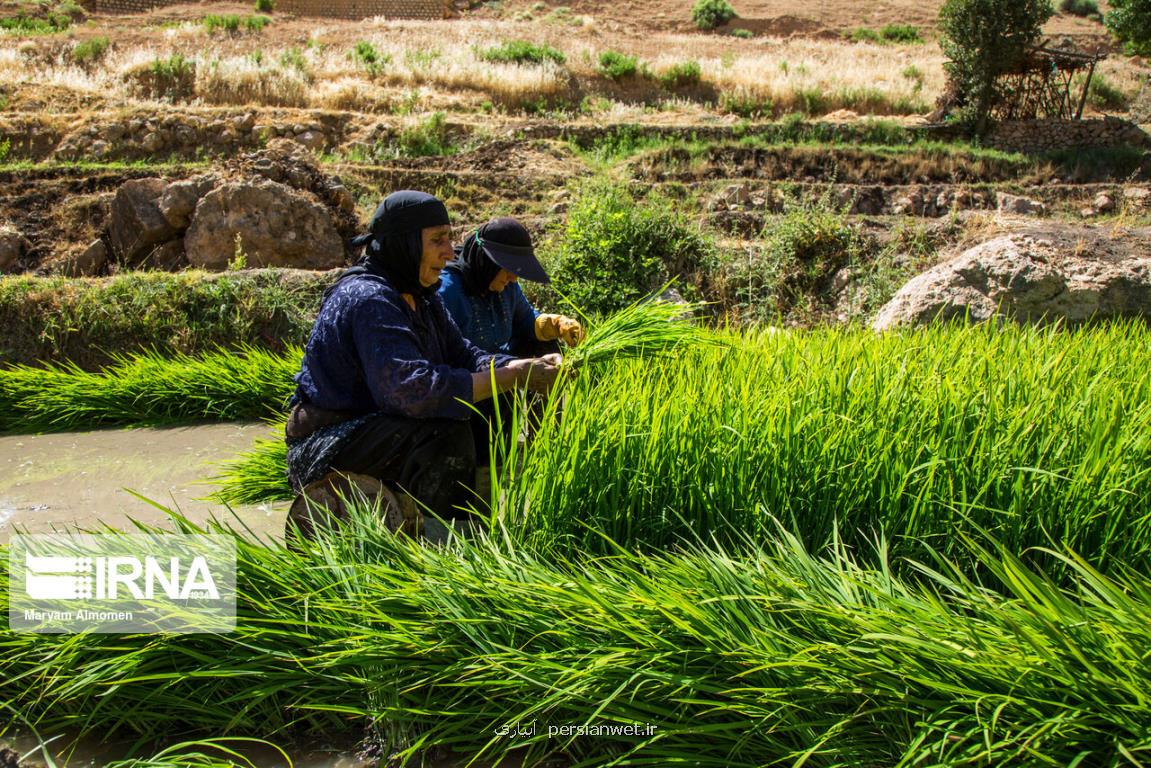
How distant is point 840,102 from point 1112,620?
18.3m

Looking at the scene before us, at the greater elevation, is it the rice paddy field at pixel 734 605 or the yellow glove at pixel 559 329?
the yellow glove at pixel 559 329

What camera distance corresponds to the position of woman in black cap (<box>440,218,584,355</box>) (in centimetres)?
349

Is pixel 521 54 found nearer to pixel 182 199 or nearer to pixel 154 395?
pixel 182 199

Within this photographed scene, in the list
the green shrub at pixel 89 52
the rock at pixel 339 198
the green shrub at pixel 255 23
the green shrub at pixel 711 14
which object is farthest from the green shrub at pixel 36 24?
the green shrub at pixel 711 14

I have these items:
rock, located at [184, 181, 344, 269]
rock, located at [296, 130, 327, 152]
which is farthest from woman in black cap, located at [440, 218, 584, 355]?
rock, located at [296, 130, 327, 152]

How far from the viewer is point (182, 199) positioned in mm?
8719

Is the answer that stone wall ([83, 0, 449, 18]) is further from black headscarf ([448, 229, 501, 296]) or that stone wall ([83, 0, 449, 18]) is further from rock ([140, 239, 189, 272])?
black headscarf ([448, 229, 501, 296])

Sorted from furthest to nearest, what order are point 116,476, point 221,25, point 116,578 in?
point 221,25, point 116,476, point 116,578

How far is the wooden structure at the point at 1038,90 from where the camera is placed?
677 inches

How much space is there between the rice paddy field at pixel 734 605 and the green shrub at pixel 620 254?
321 centimetres

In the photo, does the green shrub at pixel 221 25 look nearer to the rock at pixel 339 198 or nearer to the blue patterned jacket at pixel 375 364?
the rock at pixel 339 198

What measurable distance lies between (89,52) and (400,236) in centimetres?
2105

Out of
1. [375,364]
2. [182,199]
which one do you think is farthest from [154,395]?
[182,199]

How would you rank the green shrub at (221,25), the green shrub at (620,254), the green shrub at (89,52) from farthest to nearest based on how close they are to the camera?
the green shrub at (221,25) < the green shrub at (89,52) < the green shrub at (620,254)
